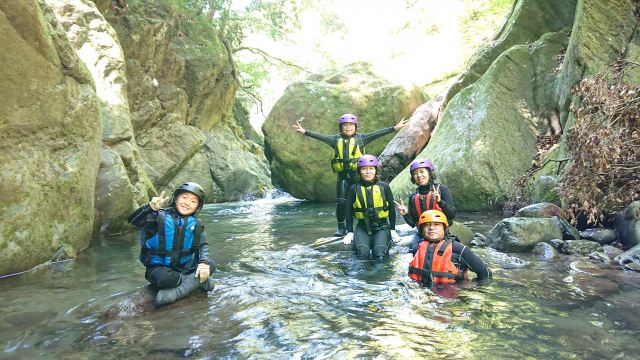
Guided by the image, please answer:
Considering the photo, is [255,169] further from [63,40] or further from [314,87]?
[63,40]

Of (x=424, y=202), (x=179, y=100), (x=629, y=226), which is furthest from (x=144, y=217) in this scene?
(x=179, y=100)

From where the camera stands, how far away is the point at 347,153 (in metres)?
9.04

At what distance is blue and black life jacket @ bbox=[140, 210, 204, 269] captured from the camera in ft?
15.5

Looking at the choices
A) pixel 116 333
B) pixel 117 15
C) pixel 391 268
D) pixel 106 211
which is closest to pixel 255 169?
pixel 117 15

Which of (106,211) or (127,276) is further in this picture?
(106,211)

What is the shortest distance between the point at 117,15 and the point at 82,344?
1535 cm

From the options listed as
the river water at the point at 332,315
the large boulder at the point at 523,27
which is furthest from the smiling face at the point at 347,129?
the large boulder at the point at 523,27

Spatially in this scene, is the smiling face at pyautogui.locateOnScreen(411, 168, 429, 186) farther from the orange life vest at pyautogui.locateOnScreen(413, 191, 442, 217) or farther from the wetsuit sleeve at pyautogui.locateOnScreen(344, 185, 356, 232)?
the wetsuit sleeve at pyautogui.locateOnScreen(344, 185, 356, 232)

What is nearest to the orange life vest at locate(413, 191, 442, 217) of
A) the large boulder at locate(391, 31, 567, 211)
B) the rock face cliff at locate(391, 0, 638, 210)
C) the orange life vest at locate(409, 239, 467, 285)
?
the orange life vest at locate(409, 239, 467, 285)

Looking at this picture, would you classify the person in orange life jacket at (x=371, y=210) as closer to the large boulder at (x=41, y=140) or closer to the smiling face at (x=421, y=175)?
the smiling face at (x=421, y=175)

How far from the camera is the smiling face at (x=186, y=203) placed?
4848 mm

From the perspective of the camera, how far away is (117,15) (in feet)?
53.4

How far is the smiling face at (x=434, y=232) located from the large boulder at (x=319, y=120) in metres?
11.3

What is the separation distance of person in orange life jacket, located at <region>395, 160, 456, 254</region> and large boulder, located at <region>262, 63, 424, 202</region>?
32.3 feet
